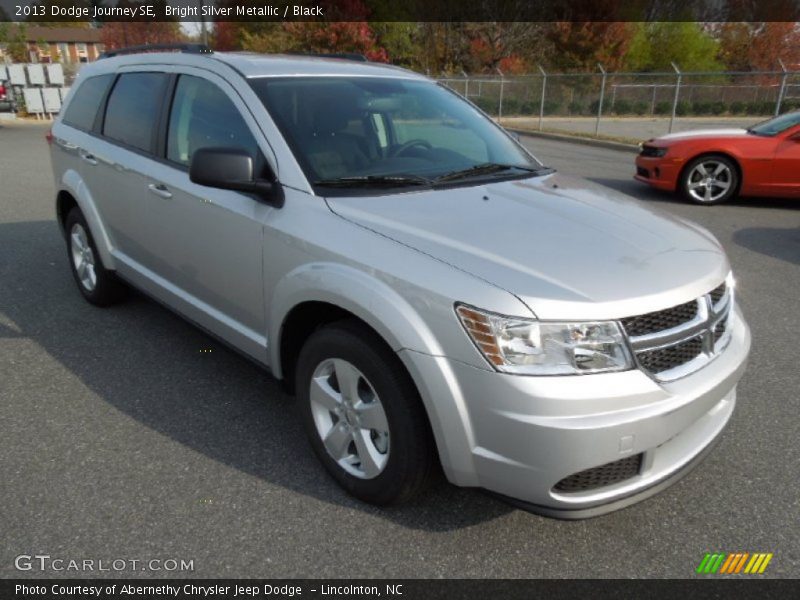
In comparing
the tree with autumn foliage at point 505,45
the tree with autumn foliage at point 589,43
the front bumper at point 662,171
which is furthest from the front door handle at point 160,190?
the tree with autumn foliage at point 589,43

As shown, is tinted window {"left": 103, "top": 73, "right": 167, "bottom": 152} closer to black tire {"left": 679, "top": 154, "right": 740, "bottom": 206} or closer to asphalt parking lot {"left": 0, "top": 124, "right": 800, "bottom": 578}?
asphalt parking lot {"left": 0, "top": 124, "right": 800, "bottom": 578}

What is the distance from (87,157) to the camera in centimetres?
442

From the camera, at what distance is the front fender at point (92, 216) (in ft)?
14.3

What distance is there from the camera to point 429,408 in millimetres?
2219

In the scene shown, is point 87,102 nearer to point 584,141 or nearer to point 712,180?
point 712,180

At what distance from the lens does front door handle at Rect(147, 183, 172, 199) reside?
11.4 ft

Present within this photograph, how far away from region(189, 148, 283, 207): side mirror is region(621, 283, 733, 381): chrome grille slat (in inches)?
63.7

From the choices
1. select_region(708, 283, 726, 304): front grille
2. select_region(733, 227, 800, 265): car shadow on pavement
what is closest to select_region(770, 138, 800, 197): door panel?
select_region(733, 227, 800, 265): car shadow on pavement

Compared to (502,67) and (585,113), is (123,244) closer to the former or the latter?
(585,113)

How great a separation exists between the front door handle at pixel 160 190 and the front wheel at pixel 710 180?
779cm

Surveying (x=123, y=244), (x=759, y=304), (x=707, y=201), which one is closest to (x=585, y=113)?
(x=707, y=201)

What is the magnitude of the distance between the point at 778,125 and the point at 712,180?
3.72 feet

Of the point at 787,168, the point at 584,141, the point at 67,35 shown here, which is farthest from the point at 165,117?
the point at 67,35

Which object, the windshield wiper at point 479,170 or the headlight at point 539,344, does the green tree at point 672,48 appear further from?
the headlight at point 539,344
